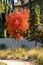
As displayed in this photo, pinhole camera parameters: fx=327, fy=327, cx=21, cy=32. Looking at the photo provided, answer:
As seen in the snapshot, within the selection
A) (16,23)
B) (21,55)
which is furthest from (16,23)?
(21,55)

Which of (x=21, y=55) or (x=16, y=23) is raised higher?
(x=16, y=23)

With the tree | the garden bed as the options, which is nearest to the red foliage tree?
the tree

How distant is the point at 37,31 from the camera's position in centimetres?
3869

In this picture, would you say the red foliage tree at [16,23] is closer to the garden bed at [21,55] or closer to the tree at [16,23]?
Answer: the tree at [16,23]

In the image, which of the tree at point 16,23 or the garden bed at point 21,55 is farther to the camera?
the tree at point 16,23

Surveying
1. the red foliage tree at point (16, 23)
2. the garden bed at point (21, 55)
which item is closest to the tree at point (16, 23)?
the red foliage tree at point (16, 23)

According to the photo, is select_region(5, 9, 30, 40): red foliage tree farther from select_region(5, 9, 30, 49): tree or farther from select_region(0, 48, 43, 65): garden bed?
select_region(0, 48, 43, 65): garden bed

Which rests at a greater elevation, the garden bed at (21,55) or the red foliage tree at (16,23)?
the red foliage tree at (16,23)

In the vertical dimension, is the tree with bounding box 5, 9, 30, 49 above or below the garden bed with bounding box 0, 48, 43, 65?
above

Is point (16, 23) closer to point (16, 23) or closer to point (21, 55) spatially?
point (16, 23)

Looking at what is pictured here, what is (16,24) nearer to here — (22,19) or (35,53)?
(22,19)

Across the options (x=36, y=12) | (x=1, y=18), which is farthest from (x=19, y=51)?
(x=1, y=18)

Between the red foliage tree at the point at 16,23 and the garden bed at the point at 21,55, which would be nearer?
the garden bed at the point at 21,55

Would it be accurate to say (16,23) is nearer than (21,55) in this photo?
No
